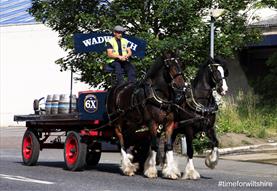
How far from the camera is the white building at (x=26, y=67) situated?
39.9 m

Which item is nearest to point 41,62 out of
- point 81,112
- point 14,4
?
point 14,4

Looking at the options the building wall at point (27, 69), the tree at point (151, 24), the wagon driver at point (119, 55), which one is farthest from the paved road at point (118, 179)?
the building wall at point (27, 69)

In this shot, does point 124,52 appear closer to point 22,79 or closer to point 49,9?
point 49,9

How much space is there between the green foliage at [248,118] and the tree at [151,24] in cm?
311

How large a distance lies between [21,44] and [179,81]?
96.0ft

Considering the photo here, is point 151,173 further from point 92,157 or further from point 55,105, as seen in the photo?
point 55,105

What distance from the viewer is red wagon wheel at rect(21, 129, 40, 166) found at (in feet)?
53.1

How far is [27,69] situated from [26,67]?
0.16 meters

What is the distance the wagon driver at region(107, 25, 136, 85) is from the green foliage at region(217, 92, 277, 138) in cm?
804

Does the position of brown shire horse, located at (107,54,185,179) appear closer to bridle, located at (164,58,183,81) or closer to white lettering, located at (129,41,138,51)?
bridle, located at (164,58,183,81)

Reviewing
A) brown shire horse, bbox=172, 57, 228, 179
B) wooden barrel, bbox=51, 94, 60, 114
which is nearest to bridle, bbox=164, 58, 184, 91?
brown shire horse, bbox=172, 57, 228, 179

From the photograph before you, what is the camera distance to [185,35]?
2025 cm

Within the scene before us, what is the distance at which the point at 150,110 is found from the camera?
1321 centimetres

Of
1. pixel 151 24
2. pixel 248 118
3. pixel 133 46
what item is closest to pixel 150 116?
pixel 133 46
